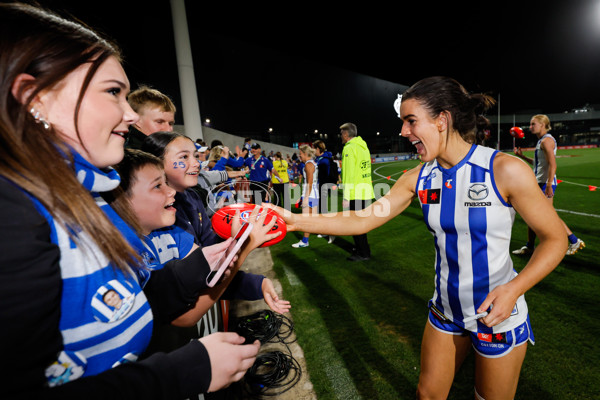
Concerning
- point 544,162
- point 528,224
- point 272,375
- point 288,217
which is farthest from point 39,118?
point 544,162

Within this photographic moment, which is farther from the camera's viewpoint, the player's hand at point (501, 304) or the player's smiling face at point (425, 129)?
the player's smiling face at point (425, 129)

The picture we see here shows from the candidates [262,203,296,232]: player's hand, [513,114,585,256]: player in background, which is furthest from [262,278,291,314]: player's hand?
[513,114,585,256]: player in background

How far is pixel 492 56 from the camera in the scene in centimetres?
2367

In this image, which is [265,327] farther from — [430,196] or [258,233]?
[430,196]

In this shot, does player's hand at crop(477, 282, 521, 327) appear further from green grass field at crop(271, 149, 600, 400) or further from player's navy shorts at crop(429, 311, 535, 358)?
green grass field at crop(271, 149, 600, 400)

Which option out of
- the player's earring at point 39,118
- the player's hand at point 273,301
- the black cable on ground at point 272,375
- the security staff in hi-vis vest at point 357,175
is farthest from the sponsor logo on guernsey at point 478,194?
the security staff in hi-vis vest at point 357,175

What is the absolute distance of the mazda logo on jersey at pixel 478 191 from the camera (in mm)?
1609

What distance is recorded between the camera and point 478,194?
1.63 meters

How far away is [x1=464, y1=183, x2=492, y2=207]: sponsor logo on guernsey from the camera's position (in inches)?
63.2

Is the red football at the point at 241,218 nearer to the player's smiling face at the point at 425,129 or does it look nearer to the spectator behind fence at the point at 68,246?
the spectator behind fence at the point at 68,246

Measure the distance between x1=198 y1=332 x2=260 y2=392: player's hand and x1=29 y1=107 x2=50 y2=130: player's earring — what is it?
0.75 m

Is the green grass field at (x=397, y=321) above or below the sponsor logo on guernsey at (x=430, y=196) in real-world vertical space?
below

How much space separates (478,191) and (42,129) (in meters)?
2.05

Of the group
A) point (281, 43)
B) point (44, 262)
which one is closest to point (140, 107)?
point (44, 262)
